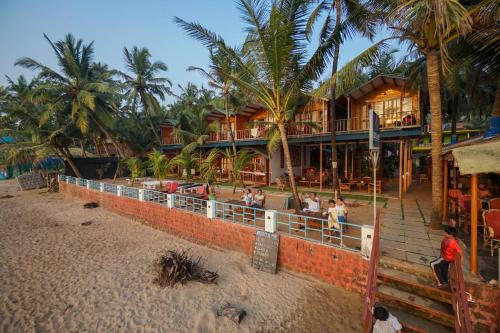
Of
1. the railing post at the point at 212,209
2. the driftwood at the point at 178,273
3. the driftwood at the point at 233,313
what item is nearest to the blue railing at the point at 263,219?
the railing post at the point at 212,209

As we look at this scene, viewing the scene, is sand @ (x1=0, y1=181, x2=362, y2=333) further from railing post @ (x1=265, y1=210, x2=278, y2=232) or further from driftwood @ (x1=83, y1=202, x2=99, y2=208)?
driftwood @ (x1=83, y1=202, x2=99, y2=208)

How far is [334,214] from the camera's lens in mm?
5664

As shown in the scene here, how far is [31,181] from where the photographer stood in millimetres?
20656

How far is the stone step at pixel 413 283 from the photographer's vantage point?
3.83 metres

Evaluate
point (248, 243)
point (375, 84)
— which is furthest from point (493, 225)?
point (375, 84)

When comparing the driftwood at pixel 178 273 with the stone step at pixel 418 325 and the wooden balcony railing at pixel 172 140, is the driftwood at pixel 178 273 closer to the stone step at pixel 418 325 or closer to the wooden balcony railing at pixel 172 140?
the stone step at pixel 418 325

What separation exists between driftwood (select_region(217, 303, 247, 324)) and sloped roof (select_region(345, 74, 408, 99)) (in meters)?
12.8

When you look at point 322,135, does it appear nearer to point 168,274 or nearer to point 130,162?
point 168,274

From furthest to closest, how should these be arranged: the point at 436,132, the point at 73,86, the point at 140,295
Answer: the point at 73,86 → the point at 436,132 → the point at 140,295

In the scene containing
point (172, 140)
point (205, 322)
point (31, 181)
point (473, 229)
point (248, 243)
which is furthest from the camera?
point (172, 140)

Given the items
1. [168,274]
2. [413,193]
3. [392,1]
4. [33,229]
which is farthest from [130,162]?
[413,193]

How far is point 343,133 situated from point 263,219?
24.9 ft

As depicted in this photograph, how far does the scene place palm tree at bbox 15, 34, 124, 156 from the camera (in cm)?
1548

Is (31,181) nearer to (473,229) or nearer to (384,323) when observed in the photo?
(384,323)
